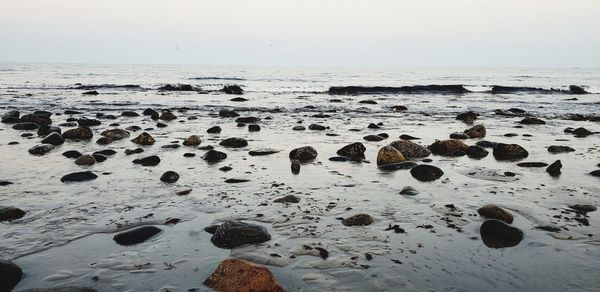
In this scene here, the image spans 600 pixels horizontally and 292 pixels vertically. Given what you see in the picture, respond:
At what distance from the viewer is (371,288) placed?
265cm

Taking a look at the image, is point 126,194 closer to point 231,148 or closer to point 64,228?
point 64,228

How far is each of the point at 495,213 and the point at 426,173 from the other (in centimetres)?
171

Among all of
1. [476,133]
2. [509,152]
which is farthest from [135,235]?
[476,133]

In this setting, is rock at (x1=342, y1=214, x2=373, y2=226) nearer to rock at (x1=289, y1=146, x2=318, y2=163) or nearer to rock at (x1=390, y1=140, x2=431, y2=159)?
rock at (x1=289, y1=146, x2=318, y2=163)

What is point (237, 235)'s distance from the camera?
11.1 ft

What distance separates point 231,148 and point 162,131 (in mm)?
3211

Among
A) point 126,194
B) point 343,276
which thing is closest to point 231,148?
point 126,194

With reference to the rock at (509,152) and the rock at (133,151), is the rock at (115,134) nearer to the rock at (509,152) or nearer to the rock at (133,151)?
the rock at (133,151)

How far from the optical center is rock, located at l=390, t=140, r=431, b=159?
23.4 ft

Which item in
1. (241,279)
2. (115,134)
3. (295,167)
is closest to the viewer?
(241,279)

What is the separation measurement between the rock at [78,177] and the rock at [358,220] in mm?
3537

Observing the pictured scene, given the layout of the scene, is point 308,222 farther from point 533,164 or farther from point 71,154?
point 71,154

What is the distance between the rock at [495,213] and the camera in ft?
12.8

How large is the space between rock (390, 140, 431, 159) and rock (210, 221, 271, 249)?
13.8ft
